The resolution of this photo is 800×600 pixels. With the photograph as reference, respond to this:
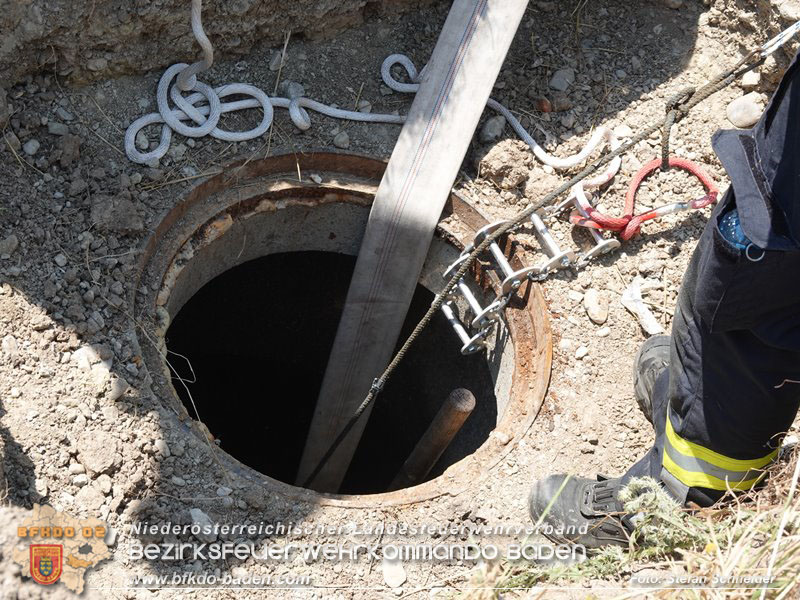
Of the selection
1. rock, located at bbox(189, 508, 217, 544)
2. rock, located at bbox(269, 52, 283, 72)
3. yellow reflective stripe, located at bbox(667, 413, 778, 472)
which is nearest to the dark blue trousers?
yellow reflective stripe, located at bbox(667, 413, 778, 472)

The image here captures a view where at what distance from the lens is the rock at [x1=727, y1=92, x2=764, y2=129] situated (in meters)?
3.42

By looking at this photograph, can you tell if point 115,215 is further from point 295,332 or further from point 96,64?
point 295,332

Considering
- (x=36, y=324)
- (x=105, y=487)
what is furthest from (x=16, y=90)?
(x=105, y=487)

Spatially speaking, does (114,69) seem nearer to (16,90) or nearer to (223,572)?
(16,90)

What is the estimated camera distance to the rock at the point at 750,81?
11.3ft

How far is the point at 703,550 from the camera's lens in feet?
7.19

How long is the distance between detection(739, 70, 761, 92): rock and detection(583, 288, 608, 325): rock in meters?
1.15

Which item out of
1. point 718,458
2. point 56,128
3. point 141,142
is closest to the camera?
point 718,458

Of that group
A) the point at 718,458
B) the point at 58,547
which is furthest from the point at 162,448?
the point at 718,458

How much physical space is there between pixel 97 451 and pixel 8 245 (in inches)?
29.7

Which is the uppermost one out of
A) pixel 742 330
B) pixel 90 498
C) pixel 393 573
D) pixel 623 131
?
pixel 623 131

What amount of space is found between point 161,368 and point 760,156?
192 centimetres

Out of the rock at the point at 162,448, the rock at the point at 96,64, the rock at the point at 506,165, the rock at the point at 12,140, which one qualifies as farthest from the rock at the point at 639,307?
the rock at the point at 12,140

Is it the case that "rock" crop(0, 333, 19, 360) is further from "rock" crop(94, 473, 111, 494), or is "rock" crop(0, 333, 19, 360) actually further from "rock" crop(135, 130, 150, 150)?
"rock" crop(135, 130, 150, 150)
